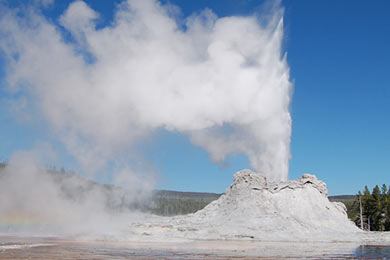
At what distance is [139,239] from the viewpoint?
42.8 meters

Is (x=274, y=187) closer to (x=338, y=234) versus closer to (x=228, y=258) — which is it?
(x=338, y=234)

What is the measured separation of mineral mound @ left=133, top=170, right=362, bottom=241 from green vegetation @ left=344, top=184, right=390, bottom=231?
14606mm

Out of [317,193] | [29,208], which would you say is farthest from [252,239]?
[29,208]

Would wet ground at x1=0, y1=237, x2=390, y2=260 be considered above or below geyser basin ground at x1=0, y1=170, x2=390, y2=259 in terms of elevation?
below

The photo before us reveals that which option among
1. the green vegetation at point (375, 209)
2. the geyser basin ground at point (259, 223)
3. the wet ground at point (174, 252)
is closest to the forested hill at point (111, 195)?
A: the geyser basin ground at point (259, 223)

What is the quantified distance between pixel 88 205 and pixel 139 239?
34.4 meters

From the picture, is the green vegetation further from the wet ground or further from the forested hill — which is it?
the forested hill

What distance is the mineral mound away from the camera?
46.3 meters

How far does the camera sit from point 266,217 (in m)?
49.3

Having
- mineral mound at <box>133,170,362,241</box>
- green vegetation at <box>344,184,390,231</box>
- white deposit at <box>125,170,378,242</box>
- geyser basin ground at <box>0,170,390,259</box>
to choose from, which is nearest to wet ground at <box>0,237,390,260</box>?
geyser basin ground at <box>0,170,390,259</box>

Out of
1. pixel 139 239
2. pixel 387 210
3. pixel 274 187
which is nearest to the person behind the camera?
pixel 139 239

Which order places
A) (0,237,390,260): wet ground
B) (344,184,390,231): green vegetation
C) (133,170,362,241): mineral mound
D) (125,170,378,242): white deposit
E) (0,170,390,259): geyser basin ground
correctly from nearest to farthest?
1. (0,237,390,260): wet ground
2. (0,170,390,259): geyser basin ground
3. (125,170,378,242): white deposit
4. (133,170,362,241): mineral mound
5. (344,184,390,231): green vegetation

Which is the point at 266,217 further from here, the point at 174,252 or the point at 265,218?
the point at 174,252

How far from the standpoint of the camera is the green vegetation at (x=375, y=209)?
69656mm
